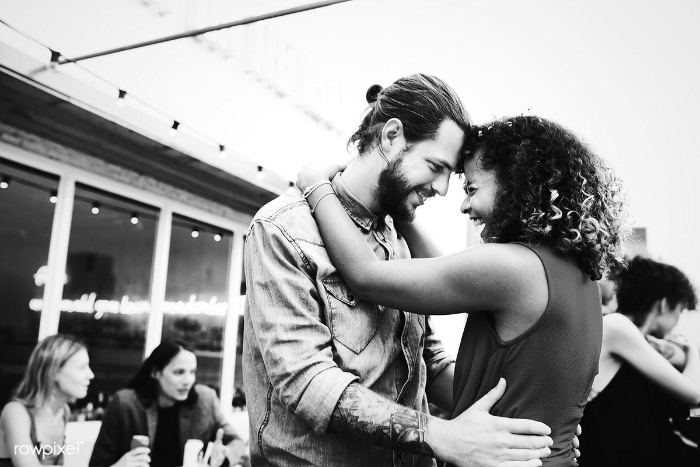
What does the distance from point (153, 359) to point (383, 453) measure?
9.35 feet

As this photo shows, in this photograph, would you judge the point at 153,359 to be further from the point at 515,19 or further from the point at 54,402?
the point at 515,19

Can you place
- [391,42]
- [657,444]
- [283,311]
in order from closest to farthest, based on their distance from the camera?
[283,311] < [657,444] < [391,42]

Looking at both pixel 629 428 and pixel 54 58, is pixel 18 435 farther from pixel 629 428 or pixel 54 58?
pixel 629 428

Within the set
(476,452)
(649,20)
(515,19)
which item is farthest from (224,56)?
(476,452)

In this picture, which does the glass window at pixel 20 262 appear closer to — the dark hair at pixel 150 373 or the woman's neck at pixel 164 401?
the dark hair at pixel 150 373

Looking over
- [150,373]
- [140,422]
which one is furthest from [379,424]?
[150,373]

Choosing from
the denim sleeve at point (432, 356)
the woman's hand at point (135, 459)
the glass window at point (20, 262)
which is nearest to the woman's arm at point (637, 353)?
the denim sleeve at point (432, 356)

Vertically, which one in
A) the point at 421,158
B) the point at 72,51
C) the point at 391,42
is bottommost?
the point at 421,158

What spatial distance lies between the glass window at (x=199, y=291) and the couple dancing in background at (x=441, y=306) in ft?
14.3

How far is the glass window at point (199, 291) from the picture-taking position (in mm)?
5578

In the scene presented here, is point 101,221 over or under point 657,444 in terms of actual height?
over

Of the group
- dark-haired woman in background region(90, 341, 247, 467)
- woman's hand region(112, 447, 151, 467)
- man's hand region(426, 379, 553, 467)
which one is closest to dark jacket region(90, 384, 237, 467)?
dark-haired woman in background region(90, 341, 247, 467)

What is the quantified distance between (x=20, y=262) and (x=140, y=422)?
1.57 meters

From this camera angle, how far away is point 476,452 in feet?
3.59
